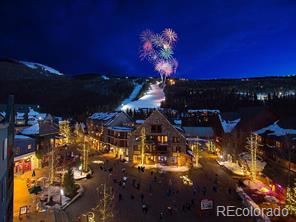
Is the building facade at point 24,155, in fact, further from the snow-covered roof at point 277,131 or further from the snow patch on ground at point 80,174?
the snow-covered roof at point 277,131

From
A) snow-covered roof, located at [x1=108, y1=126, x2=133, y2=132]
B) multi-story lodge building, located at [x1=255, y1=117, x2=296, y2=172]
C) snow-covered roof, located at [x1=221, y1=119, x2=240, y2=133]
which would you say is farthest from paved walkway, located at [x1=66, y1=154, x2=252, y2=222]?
snow-covered roof, located at [x1=108, y1=126, x2=133, y2=132]

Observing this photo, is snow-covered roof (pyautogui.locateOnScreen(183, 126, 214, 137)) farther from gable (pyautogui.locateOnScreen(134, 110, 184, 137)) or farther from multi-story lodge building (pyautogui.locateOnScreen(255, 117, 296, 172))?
multi-story lodge building (pyautogui.locateOnScreen(255, 117, 296, 172))

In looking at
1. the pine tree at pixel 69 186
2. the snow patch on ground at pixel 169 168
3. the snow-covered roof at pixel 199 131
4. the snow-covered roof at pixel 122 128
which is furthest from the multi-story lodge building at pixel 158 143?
the snow-covered roof at pixel 199 131

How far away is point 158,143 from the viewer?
57.5 metres

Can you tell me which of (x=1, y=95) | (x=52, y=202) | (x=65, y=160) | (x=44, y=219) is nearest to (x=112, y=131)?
(x=65, y=160)

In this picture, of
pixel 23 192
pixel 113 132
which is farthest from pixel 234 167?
pixel 23 192

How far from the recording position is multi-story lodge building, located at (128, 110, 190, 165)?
56.9 metres

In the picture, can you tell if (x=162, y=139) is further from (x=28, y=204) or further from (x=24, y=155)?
(x=28, y=204)

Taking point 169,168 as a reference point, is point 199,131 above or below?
above

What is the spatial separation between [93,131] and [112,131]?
664 inches

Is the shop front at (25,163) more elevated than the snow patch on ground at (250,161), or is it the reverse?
the snow patch on ground at (250,161)

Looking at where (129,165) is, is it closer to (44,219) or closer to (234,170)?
(234,170)

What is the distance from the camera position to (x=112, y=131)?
69562 mm

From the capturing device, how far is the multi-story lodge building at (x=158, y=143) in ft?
187
